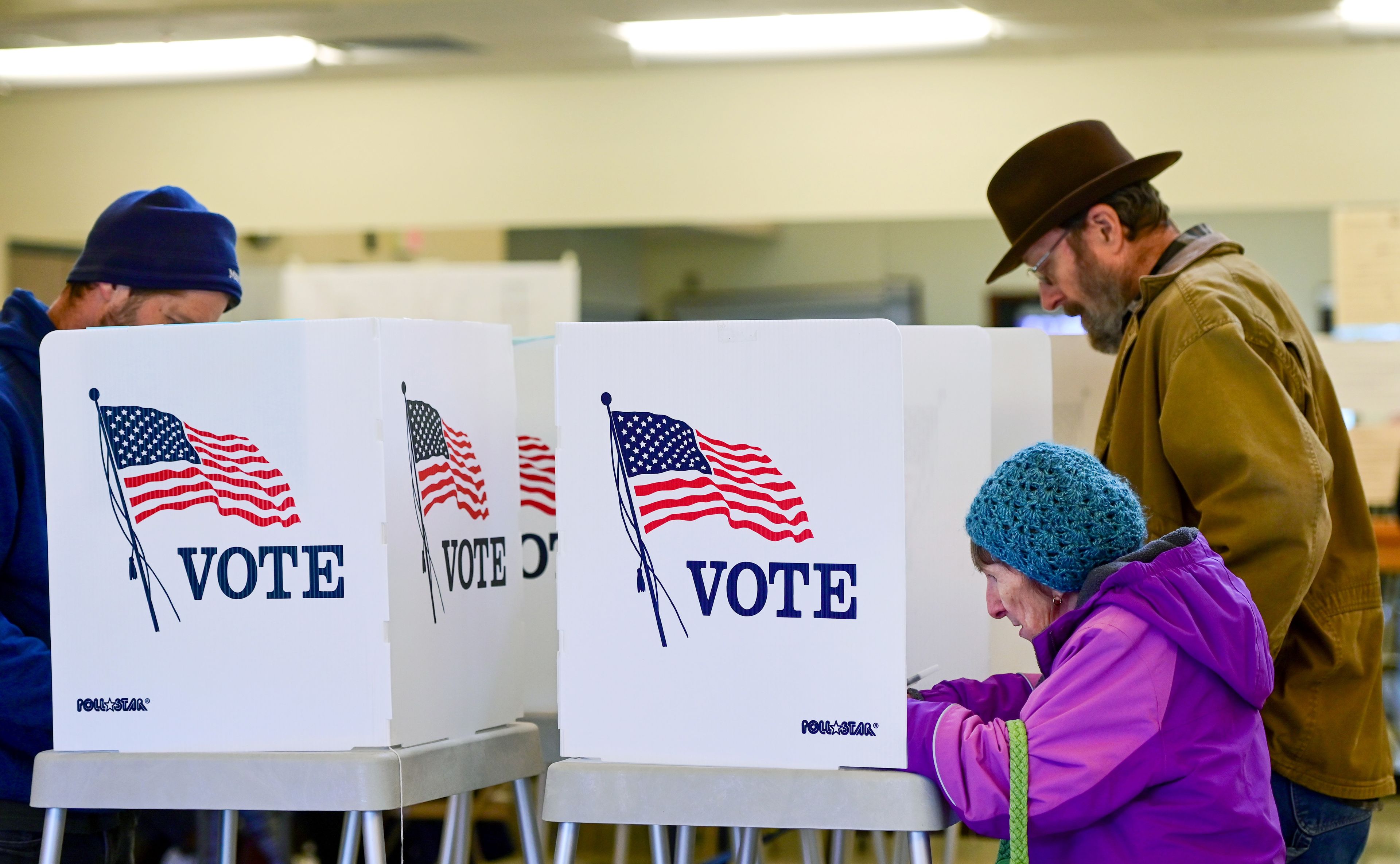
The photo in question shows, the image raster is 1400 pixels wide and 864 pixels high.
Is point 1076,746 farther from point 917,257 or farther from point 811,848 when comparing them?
point 917,257

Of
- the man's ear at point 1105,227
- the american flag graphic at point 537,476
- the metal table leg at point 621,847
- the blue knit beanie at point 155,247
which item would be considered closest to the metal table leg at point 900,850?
the metal table leg at point 621,847

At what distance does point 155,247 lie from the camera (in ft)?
5.80

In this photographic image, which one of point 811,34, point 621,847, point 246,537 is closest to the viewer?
point 246,537

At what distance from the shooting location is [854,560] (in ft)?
4.25

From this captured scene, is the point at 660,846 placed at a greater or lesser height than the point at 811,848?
greater

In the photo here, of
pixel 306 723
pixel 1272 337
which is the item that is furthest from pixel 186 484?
pixel 1272 337

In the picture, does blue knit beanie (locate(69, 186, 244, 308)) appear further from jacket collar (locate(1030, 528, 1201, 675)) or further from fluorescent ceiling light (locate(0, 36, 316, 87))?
fluorescent ceiling light (locate(0, 36, 316, 87))

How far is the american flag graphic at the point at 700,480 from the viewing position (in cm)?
131

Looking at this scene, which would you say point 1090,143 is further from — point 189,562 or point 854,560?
point 189,562

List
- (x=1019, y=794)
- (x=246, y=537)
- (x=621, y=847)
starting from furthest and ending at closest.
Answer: (x=621, y=847), (x=246, y=537), (x=1019, y=794)

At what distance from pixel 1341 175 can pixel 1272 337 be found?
3430 mm

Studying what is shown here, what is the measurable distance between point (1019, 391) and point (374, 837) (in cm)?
103

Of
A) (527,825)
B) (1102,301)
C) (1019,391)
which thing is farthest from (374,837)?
(1102,301)

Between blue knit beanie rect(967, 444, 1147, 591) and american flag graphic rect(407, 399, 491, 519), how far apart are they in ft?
1.83
